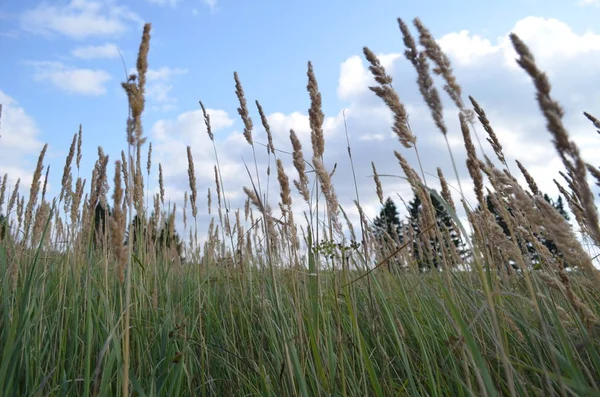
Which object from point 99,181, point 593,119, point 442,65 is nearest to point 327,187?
point 442,65

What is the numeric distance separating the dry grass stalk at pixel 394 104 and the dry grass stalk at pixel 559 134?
774 millimetres

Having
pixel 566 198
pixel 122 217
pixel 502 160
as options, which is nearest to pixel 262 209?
pixel 122 217

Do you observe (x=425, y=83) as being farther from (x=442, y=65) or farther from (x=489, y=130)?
(x=489, y=130)

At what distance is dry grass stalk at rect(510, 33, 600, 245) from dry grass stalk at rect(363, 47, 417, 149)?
77 centimetres

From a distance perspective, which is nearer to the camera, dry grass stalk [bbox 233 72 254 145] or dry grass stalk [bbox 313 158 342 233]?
dry grass stalk [bbox 313 158 342 233]

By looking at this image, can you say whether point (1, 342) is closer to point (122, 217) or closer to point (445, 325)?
point (122, 217)

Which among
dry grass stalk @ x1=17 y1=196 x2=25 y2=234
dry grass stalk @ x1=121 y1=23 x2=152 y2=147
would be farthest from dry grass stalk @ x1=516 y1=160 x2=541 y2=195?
dry grass stalk @ x1=17 y1=196 x2=25 y2=234

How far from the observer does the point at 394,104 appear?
1675 millimetres

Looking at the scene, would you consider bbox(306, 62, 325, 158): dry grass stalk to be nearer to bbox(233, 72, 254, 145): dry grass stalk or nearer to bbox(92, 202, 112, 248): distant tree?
bbox(233, 72, 254, 145): dry grass stalk

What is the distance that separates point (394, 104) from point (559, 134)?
88cm

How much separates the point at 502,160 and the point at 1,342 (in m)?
2.70

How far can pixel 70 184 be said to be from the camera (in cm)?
331

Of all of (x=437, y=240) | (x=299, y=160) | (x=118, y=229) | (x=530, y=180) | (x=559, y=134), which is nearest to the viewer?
(x=559, y=134)

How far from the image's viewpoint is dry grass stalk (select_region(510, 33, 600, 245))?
83cm
